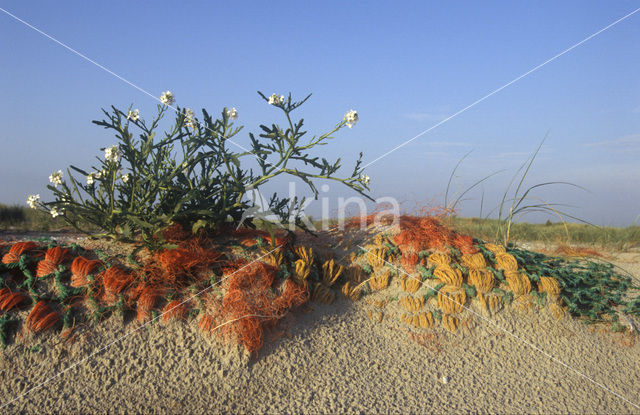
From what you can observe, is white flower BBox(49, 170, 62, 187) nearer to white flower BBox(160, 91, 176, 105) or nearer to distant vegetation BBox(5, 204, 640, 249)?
white flower BBox(160, 91, 176, 105)

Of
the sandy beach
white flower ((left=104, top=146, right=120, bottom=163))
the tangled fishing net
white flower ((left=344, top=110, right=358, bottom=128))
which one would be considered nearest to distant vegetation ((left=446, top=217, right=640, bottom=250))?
the tangled fishing net

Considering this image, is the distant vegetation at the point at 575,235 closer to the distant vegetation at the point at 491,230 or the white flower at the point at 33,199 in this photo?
the distant vegetation at the point at 491,230

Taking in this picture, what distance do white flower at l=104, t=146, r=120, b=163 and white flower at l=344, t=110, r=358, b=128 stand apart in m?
1.97

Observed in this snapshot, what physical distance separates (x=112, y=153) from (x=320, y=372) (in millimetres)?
2479

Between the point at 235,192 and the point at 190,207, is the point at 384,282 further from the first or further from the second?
the point at 190,207

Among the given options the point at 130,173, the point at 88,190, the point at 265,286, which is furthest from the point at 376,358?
the point at 88,190

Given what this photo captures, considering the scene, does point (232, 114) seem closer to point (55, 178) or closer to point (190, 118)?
point (190, 118)

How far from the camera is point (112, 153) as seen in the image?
387 centimetres

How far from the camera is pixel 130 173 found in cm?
388

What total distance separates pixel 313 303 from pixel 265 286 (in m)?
0.48

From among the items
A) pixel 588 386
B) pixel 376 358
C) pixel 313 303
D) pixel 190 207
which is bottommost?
pixel 588 386

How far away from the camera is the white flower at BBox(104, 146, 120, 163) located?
386 centimetres

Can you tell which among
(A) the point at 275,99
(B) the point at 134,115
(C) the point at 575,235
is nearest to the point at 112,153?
(B) the point at 134,115

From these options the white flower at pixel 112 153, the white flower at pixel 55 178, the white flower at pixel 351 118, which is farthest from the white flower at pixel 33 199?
the white flower at pixel 351 118
